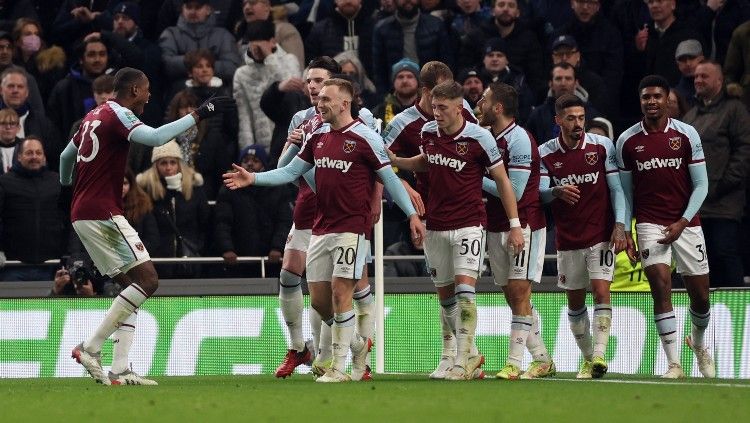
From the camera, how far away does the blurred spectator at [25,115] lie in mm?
19656

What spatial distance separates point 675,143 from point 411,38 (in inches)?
271

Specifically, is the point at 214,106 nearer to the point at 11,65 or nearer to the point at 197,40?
the point at 11,65

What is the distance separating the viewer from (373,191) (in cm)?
1352

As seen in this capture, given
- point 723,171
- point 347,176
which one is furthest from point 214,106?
point 723,171

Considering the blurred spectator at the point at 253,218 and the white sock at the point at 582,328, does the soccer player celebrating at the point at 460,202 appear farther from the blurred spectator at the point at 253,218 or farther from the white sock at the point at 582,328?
the blurred spectator at the point at 253,218

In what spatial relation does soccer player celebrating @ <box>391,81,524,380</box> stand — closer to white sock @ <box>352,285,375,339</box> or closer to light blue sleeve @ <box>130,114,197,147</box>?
white sock @ <box>352,285,375,339</box>

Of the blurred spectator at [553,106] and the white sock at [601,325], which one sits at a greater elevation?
the blurred spectator at [553,106]

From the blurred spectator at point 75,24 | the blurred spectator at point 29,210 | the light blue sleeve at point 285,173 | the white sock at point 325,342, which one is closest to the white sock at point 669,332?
the white sock at point 325,342

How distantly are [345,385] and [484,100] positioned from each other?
316 cm

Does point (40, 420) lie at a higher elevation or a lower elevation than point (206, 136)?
lower

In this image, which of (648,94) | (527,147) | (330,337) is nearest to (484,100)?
(527,147)

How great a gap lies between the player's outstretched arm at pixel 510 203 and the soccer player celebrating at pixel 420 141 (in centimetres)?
76

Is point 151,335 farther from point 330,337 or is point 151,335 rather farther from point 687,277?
point 687,277

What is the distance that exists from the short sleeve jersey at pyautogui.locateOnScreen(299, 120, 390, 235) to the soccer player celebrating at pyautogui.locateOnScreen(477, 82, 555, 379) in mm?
1304
